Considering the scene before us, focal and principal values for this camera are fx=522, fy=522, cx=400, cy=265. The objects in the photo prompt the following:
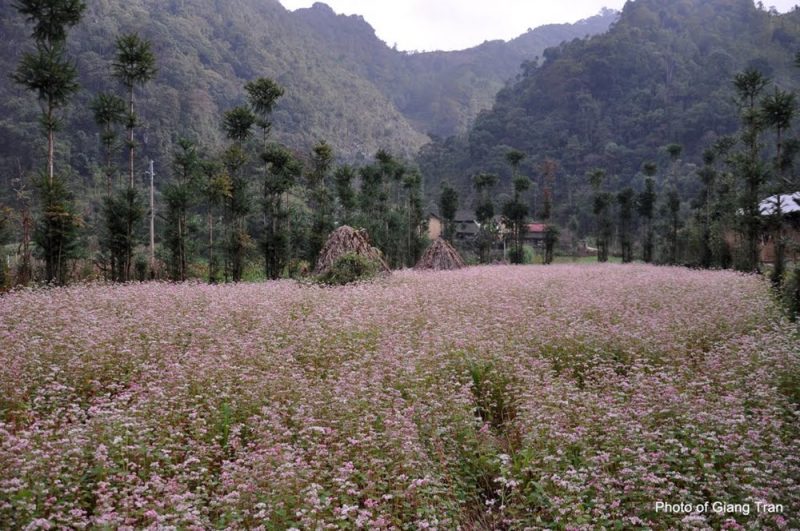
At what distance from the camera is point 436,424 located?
4973 mm

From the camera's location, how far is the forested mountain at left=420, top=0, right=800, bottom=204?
80.8 metres

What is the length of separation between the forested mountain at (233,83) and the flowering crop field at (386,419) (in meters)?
19.9

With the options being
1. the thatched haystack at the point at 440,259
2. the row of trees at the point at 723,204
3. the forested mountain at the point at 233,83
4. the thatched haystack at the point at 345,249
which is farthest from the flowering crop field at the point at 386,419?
the forested mountain at the point at 233,83

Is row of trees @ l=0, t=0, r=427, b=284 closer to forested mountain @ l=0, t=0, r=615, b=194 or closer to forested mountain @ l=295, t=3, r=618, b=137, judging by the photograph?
forested mountain @ l=0, t=0, r=615, b=194

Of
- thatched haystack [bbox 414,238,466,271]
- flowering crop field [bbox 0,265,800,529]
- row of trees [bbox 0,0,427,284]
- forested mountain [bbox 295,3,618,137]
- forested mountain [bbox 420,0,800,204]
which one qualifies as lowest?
flowering crop field [bbox 0,265,800,529]

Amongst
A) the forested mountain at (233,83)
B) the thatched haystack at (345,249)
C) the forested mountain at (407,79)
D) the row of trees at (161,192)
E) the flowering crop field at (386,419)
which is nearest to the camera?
the flowering crop field at (386,419)

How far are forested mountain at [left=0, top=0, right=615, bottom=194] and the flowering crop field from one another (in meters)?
19.9

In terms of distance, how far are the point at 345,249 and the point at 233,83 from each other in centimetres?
8583

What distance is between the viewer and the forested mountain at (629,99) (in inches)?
3179

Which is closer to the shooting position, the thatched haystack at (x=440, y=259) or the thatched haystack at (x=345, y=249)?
the thatched haystack at (x=345, y=249)

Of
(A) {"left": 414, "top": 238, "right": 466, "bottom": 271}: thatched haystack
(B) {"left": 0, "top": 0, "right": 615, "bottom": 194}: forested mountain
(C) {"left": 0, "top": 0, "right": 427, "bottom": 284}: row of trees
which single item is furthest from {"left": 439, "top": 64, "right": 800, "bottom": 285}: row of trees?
(B) {"left": 0, "top": 0, "right": 615, "bottom": 194}: forested mountain

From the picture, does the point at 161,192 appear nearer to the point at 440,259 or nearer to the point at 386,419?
the point at 440,259

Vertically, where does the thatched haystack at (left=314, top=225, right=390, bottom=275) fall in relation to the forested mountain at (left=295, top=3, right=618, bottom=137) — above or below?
below

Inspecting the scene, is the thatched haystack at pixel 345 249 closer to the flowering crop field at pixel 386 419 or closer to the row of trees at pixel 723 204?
the flowering crop field at pixel 386 419
